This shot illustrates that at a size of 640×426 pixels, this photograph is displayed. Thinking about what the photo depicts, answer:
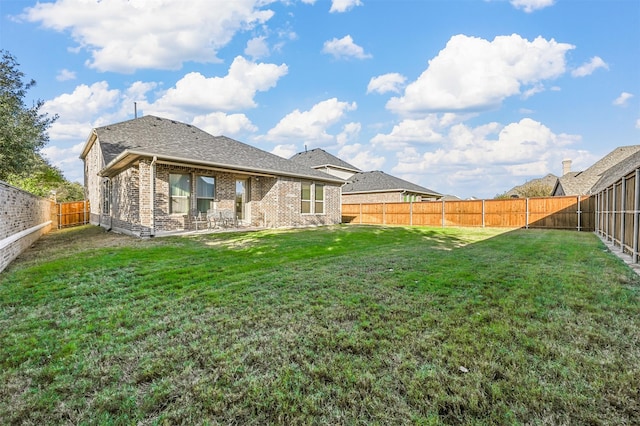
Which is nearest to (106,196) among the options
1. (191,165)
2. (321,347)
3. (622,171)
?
(191,165)

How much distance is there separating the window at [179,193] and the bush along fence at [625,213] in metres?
12.8

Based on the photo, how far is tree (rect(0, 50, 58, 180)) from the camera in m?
12.9

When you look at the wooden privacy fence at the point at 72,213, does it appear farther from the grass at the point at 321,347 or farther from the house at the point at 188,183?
the grass at the point at 321,347

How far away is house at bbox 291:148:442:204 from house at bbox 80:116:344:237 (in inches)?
364

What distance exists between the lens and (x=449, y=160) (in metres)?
28.2

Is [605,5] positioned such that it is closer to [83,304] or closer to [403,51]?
[403,51]

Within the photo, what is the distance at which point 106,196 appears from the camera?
50.1 feet

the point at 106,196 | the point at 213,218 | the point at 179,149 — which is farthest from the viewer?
the point at 106,196

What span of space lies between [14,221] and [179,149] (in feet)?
Result: 17.1

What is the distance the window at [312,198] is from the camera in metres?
16.1

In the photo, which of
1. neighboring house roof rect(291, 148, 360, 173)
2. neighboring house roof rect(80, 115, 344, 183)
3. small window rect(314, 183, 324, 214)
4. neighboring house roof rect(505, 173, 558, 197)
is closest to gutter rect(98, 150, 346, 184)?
neighboring house roof rect(80, 115, 344, 183)

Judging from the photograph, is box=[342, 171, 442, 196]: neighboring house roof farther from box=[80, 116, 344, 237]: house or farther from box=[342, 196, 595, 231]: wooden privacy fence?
box=[80, 116, 344, 237]: house

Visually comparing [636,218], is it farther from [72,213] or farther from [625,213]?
[72,213]

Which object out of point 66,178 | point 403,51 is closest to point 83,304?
point 403,51
